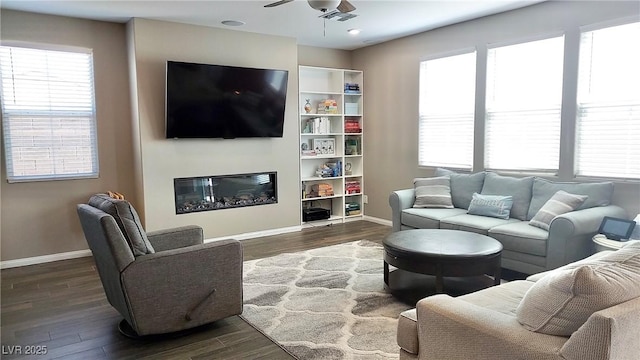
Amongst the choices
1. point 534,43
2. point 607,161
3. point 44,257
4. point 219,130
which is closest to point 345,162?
point 219,130

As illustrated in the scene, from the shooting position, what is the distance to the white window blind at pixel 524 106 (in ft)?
14.7

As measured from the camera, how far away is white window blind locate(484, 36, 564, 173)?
4488 millimetres

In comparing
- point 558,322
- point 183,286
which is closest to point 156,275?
point 183,286

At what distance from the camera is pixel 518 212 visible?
4.46 metres

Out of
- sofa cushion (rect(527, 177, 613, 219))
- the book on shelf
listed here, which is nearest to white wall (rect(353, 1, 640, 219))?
sofa cushion (rect(527, 177, 613, 219))

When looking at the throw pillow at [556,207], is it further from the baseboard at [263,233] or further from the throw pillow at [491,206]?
the baseboard at [263,233]

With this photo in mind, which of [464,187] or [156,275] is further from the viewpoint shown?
[464,187]

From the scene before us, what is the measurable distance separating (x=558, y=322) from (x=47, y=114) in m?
5.16

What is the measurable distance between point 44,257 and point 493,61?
18.3 feet

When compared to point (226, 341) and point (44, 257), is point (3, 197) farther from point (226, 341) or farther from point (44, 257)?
point (226, 341)

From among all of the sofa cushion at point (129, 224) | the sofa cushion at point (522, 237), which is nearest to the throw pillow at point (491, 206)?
the sofa cushion at point (522, 237)

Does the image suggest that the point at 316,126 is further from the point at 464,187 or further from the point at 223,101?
the point at 464,187

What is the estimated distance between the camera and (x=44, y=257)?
16.0 feet

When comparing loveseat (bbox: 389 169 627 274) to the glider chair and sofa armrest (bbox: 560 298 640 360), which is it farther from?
the glider chair
